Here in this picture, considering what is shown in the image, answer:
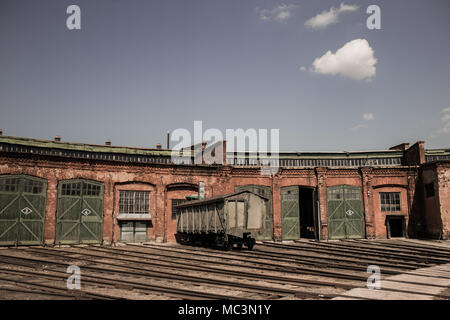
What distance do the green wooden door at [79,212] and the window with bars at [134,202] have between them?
4.41ft

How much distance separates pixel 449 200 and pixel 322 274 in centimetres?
1780

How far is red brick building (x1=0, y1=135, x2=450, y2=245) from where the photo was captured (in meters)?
20.3

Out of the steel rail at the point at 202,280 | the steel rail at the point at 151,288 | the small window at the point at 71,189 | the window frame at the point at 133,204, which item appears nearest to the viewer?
the steel rail at the point at 151,288

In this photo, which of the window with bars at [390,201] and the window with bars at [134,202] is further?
the window with bars at [390,201]

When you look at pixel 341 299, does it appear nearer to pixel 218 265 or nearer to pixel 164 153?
pixel 218 265

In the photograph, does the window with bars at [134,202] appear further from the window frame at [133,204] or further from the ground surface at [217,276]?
the ground surface at [217,276]

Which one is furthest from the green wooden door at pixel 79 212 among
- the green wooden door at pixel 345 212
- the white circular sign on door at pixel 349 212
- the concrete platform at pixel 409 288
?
the white circular sign on door at pixel 349 212

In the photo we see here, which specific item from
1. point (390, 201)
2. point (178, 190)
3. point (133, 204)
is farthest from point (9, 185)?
point (390, 201)

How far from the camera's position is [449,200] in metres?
24.0

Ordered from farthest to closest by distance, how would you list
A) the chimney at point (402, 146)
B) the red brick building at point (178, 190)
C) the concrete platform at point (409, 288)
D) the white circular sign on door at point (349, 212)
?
the chimney at point (402, 146) < the white circular sign on door at point (349, 212) < the red brick building at point (178, 190) < the concrete platform at point (409, 288)

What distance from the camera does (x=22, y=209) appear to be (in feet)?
65.3

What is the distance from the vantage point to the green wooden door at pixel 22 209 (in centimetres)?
1945

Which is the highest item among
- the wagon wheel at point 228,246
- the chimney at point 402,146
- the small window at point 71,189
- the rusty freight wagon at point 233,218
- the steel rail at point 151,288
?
the chimney at point 402,146

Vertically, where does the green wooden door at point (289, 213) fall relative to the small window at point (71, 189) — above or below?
below
